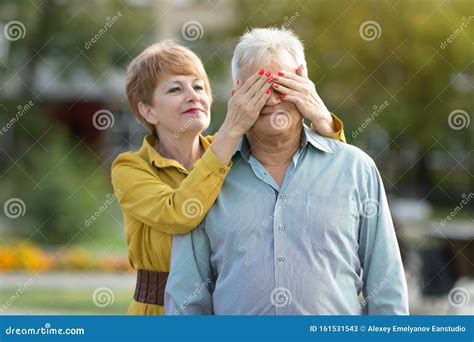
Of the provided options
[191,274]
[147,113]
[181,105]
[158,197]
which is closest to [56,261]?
[147,113]

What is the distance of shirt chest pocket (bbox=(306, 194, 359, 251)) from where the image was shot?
310 centimetres

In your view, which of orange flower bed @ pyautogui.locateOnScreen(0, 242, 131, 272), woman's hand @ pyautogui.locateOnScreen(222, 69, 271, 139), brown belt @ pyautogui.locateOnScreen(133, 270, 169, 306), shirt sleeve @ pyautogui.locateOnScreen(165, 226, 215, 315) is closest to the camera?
woman's hand @ pyautogui.locateOnScreen(222, 69, 271, 139)

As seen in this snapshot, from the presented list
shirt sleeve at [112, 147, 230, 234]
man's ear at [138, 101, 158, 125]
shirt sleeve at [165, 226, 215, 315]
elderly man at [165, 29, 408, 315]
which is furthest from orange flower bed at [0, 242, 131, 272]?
elderly man at [165, 29, 408, 315]

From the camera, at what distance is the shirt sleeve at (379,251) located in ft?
10.3

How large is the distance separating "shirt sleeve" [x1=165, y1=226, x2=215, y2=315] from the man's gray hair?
61cm

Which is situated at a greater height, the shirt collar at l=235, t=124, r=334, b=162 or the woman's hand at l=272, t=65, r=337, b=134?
the woman's hand at l=272, t=65, r=337, b=134

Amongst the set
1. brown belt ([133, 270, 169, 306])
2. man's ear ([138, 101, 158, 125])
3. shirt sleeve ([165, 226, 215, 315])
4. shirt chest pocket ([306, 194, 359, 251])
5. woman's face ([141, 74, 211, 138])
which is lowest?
brown belt ([133, 270, 169, 306])

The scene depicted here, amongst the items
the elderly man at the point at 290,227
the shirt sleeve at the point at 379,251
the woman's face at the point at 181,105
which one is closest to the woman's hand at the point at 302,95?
the elderly man at the point at 290,227

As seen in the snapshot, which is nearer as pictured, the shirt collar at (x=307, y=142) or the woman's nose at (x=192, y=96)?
the shirt collar at (x=307, y=142)

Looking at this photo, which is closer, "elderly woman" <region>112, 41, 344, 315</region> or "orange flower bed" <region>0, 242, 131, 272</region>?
"elderly woman" <region>112, 41, 344, 315</region>

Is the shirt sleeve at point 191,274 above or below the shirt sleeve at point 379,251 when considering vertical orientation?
below

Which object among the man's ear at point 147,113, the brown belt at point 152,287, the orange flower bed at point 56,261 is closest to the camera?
the brown belt at point 152,287

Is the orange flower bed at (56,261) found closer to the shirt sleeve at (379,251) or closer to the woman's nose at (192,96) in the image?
the woman's nose at (192,96)

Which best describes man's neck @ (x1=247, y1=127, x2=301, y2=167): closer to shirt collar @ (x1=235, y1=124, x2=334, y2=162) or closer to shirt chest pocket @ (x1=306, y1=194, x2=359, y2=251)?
shirt collar @ (x1=235, y1=124, x2=334, y2=162)
